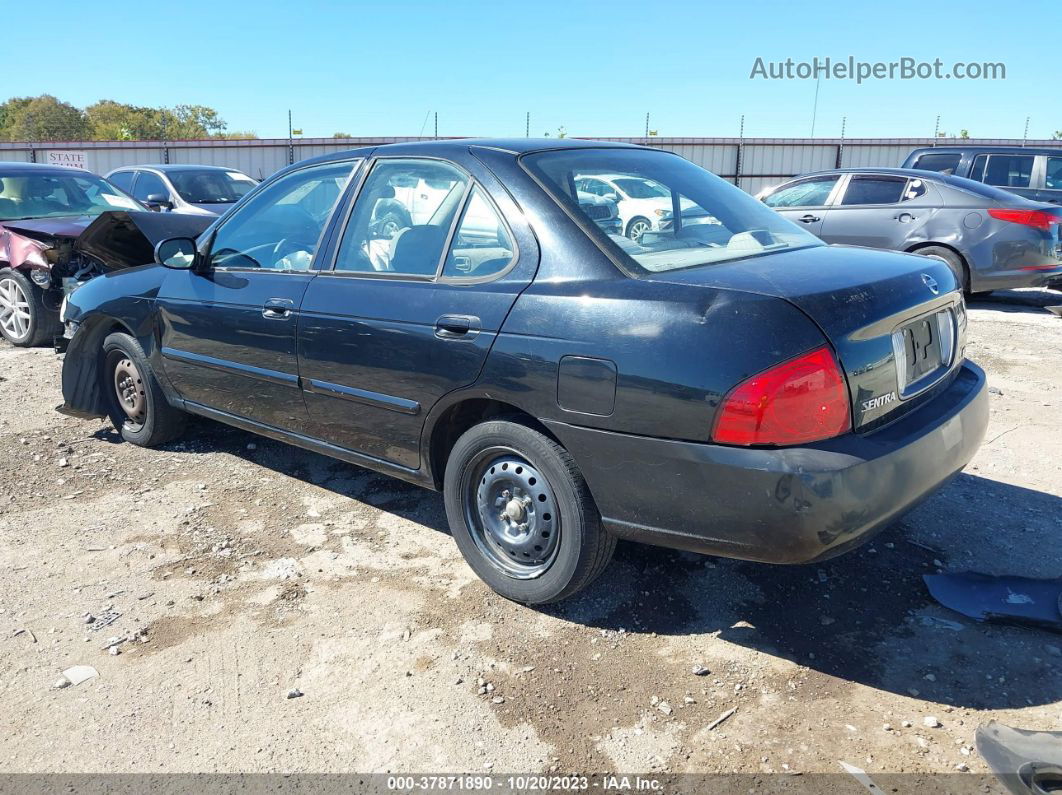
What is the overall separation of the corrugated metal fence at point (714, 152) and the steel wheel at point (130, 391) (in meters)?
18.6

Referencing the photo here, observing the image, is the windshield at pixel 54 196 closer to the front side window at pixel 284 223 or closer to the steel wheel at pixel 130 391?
the steel wheel at pixel 130 391

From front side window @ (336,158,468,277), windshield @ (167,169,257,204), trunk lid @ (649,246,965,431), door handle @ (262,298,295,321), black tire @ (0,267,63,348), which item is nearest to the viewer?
trunk lid @ (649,246,965,431)

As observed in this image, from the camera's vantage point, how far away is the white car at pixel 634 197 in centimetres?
323

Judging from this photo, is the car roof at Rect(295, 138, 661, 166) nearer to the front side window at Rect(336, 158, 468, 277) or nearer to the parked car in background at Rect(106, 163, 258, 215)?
the front side window at Rect(336, 158, 468, 277)

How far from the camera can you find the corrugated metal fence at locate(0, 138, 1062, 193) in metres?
22.5

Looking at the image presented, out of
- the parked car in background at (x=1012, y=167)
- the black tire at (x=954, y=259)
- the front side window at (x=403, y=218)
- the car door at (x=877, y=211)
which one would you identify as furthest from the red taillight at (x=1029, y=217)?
the front side window at (x=403, y=218)

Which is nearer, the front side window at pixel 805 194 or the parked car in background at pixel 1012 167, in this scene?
the front side window at pixel 805 194

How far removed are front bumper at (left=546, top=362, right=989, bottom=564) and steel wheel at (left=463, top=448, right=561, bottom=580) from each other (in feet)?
0.94

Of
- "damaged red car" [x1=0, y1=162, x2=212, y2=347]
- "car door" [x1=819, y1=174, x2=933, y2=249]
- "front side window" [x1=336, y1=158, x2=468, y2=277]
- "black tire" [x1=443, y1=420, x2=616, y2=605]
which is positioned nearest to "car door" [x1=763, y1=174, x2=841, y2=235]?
"car door" [x1=819, y1=174, x2=933, y2=249]

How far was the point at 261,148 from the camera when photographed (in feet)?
73.6

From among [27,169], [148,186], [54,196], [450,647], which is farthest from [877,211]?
[148,186]

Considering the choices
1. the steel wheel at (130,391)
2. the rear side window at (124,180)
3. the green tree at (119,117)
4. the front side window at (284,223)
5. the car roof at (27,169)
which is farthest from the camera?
the green tree at (119,117)

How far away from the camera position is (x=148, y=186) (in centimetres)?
1238

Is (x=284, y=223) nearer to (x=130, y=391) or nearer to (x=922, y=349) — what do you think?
(x=130, y=391)
